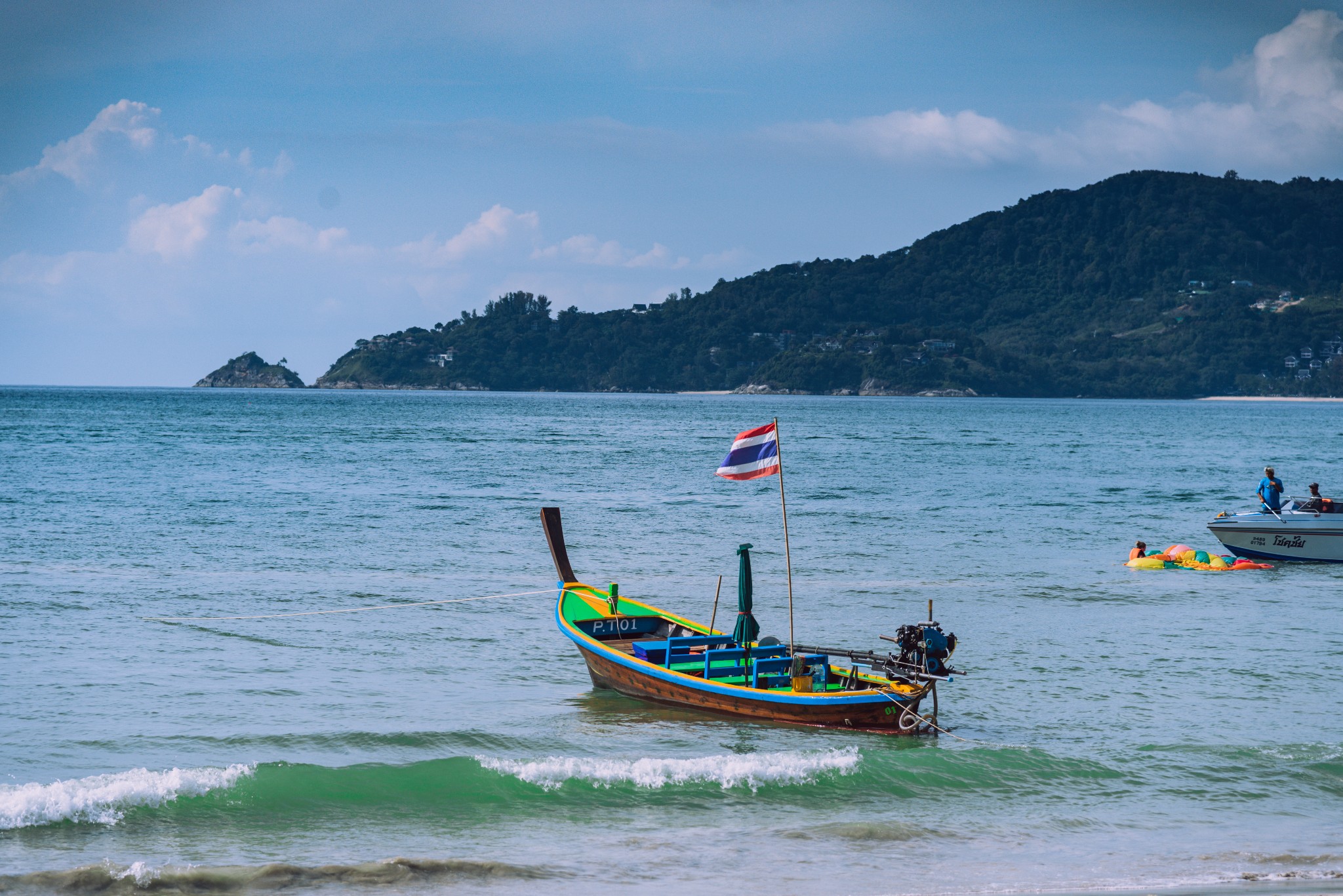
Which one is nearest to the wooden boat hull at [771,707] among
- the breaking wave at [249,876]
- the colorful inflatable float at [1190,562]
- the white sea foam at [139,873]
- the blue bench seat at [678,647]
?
the blue bench seat at [678,647]

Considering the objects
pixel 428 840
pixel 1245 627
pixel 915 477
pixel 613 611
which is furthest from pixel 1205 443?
pixel 428 840

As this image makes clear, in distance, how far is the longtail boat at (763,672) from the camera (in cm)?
1619

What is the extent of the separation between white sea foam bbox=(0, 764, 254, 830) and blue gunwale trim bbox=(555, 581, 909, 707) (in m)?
5.56

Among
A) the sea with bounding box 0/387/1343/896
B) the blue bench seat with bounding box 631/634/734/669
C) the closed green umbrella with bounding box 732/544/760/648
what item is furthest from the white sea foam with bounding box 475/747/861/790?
the blue bench seat with bounding box 631/634/734/669

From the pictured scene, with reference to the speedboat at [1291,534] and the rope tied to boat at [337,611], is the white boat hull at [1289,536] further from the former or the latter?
the rope tied to boat at [337,611]

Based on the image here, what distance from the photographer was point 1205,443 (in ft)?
→ 349

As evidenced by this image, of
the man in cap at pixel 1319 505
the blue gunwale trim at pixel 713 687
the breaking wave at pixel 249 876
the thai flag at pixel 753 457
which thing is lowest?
the breaking wave at pixel 249 876

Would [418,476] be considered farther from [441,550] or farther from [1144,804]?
[1144,804]

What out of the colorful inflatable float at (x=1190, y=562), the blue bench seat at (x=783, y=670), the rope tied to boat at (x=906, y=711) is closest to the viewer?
the rope tied to boat at (x=906, y=711)

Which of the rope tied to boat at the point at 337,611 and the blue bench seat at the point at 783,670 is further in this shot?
the rope tied to boat at the point at 337,611

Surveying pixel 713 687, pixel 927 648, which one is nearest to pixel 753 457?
pixel 713 687

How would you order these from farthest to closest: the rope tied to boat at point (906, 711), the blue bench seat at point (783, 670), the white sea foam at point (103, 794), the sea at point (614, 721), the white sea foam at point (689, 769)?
the blue bench seat at point (783, 670)
the rope tied to boat at point (906, 711)
the white sea foam at point (689, 769)
the white sea foam at point (103, 794)
the sea at point (614, 721)

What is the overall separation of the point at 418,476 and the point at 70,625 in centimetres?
3969

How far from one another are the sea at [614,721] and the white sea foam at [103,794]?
4 cm
